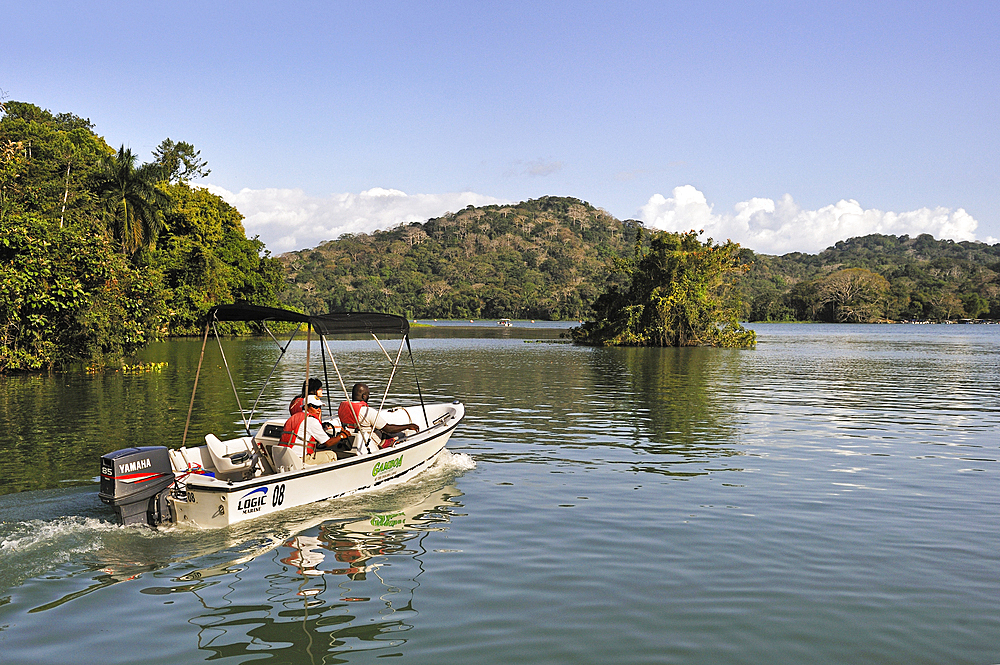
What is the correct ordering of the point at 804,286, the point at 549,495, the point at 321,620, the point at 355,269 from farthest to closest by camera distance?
the point at 355,269 → the point at 804,286 → the point at 549,495 → the point at 321,620

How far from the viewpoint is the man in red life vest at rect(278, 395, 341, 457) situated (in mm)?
10789

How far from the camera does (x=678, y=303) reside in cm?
5747

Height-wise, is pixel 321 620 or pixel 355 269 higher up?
pixel 355 269

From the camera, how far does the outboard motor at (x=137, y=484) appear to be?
8.73 metres

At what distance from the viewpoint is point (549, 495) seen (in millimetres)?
11461

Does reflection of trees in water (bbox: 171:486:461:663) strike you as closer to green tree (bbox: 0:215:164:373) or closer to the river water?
the river water

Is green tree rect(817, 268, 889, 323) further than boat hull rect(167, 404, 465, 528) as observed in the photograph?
Yes

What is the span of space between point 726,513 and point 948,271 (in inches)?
7535

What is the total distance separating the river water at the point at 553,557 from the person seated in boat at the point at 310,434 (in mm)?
949

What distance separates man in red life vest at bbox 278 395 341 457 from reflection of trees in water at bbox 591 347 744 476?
5.93 m

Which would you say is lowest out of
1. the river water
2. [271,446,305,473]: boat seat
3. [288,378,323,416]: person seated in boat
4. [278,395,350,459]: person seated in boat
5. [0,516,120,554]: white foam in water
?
the river water

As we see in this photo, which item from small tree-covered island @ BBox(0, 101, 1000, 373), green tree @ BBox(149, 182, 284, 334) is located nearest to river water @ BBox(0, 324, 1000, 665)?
small tree-covered island @ BBox(0, 101, 1000, 373)

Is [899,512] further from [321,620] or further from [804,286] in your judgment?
[804,286]

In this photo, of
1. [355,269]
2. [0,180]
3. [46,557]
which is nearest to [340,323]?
[46,557]
